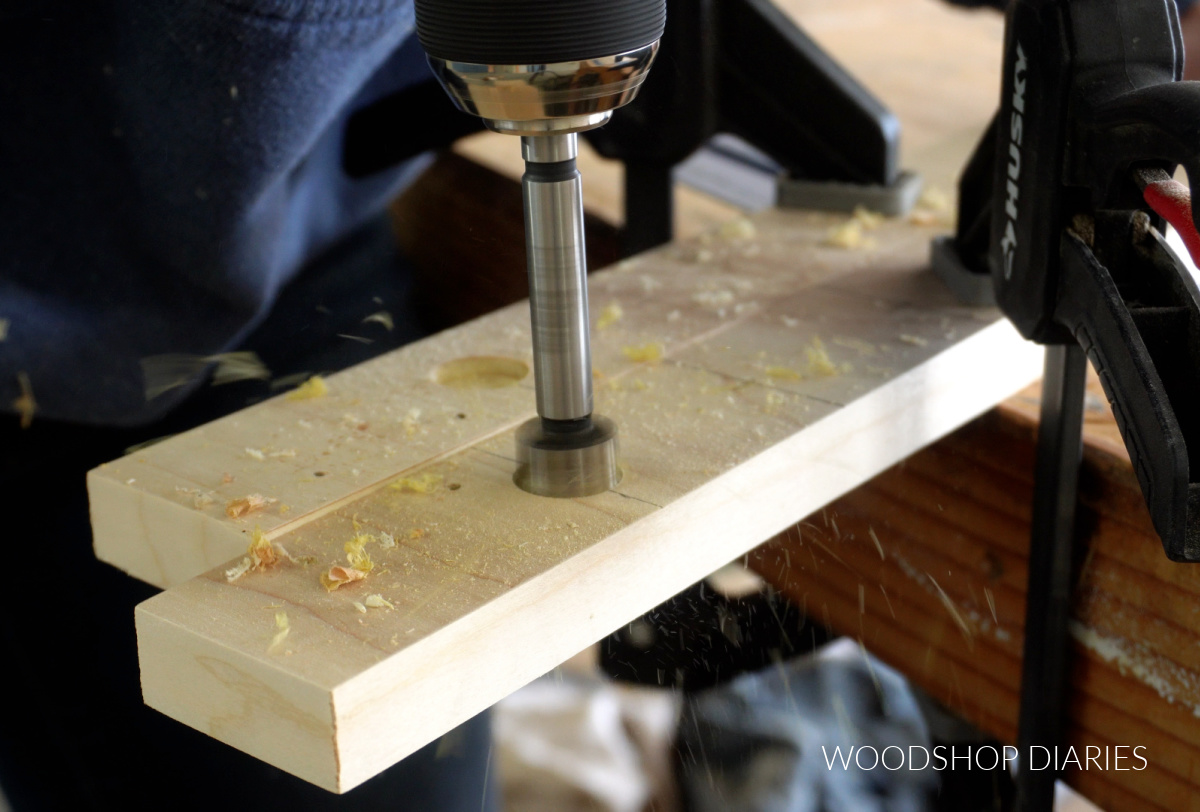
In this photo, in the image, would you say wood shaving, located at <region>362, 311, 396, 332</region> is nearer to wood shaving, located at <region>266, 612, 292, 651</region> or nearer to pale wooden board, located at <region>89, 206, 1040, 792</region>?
pale wooden board, located at <region>89, 206, 1040, 792</region>

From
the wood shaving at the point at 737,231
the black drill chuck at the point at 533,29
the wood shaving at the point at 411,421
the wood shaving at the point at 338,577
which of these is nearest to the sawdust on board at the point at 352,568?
the wood shaving at the point at 338,577

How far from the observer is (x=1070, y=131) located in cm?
57

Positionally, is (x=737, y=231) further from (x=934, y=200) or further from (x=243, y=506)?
(x=243, y=506)

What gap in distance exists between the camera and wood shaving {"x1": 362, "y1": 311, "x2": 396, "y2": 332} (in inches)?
34.9

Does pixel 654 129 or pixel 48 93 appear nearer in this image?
pixel 48 93

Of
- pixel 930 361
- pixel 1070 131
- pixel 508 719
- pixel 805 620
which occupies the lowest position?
pixel 508 719

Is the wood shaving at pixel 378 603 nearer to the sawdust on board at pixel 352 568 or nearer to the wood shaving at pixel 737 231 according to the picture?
the sawdust on board at pixel 352 568

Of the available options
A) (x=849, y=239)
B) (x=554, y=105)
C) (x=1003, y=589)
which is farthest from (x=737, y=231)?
(x=554, y=105)

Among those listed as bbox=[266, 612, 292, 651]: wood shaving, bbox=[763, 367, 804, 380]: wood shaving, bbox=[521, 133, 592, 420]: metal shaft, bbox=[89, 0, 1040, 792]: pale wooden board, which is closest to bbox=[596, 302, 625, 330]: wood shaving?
bbox=[89, 0, 1040, 792]: pale wooden board

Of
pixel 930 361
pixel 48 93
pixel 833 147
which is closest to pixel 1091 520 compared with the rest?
pixel 930 361

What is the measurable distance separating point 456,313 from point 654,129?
226 mm

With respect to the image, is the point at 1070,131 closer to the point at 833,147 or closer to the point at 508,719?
the point at 833,147

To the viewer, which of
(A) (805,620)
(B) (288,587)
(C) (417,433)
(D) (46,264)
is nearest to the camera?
(B) (288,587)

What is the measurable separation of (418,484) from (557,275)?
0.44ft
